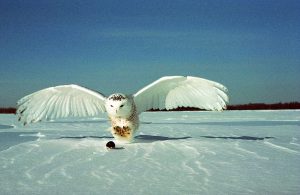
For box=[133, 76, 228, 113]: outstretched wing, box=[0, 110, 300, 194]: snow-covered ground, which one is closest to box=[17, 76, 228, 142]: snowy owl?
box=[133, 76, 228, 113]: outstretched wing

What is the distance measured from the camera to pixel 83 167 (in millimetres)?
4762

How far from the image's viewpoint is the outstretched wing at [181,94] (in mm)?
7219

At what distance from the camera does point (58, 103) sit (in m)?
8.09

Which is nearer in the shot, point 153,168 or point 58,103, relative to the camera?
point 153,168

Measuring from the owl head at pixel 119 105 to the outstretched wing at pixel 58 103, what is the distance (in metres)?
0.88

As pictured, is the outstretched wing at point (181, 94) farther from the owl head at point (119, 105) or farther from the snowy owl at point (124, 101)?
the owl head at point (119, 105)

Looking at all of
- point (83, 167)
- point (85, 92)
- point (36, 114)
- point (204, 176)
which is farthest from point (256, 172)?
point (36, 114)

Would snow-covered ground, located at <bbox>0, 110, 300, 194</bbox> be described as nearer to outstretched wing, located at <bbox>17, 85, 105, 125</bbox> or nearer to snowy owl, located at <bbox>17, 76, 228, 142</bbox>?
snowy owl, located at <bbox>17, 76, 228, 142</bbox>

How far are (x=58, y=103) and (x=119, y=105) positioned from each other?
73.2 inches

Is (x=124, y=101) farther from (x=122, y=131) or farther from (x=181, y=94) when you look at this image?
(x=181, y=94)

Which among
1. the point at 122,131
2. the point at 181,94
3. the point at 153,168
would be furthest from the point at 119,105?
the point at 153,168

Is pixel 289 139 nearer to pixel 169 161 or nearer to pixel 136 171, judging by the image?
pixel 169 161

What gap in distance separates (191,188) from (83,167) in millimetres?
1541

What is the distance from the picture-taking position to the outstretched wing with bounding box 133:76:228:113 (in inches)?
284
